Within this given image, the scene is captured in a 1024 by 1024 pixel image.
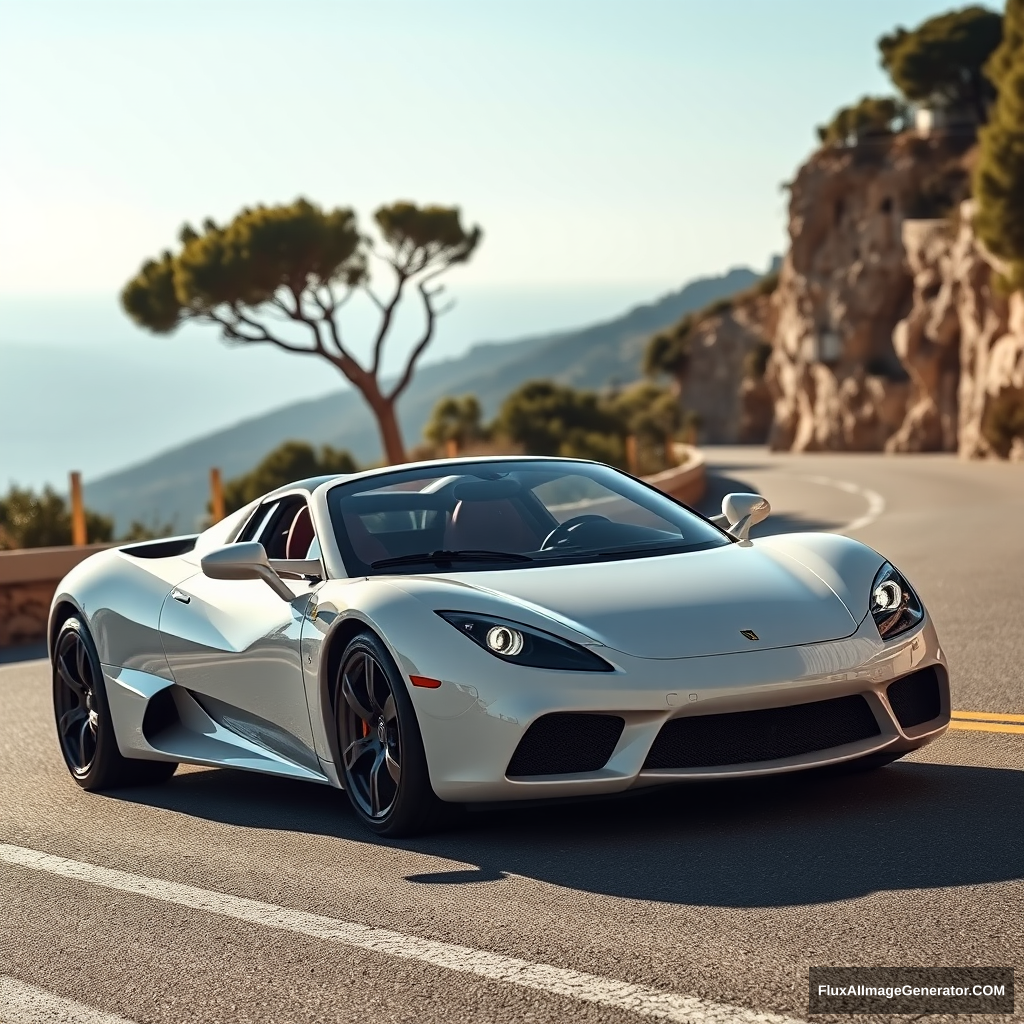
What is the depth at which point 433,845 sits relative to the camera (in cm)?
562

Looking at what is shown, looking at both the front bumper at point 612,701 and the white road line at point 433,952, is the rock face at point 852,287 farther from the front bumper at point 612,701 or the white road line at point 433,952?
the white road line at point 433,952

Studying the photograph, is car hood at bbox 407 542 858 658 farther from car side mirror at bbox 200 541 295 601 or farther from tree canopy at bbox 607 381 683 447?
tree canopy at bbox 607 381 683 447

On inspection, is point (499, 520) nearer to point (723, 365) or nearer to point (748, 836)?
point (748, 836)

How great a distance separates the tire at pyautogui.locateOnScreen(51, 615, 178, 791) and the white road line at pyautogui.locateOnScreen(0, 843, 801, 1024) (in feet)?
4.66

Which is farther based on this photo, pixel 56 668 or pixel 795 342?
pixel 795 342

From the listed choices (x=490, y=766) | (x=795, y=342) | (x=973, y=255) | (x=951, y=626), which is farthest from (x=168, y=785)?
(x=795, y=342)

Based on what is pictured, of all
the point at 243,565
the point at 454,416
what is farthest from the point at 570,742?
the point at 454,416

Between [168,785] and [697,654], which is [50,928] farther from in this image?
[168,785]

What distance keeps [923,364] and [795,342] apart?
566 inches

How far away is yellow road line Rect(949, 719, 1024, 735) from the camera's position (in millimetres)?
7010

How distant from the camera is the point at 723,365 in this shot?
96.1m

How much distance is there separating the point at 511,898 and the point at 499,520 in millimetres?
2099

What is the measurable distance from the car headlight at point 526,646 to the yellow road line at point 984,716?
249 cm

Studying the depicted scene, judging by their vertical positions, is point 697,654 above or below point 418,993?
above
